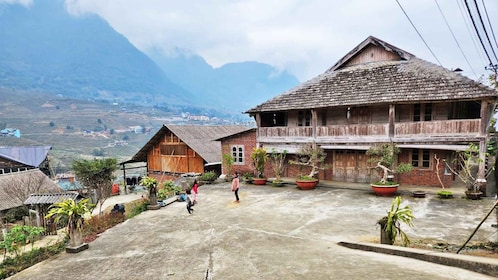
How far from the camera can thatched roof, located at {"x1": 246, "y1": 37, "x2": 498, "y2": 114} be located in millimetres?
12961

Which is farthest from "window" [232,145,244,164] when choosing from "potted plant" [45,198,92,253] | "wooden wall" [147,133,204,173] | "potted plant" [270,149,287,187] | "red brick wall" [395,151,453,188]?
"potted plant" [45,198,92,253]

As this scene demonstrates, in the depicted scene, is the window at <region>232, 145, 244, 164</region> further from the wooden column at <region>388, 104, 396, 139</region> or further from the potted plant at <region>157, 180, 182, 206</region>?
the wooden column at <region>388, 104, 396, 139</region>

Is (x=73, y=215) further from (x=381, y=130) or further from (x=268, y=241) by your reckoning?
(x=381, y=130)

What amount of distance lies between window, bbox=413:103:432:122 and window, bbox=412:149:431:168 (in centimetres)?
168

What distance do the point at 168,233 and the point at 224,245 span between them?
2367 millimetres

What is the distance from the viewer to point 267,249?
7.14m

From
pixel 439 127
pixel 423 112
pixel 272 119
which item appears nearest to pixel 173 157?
pixel 272 119

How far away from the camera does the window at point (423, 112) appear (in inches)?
577

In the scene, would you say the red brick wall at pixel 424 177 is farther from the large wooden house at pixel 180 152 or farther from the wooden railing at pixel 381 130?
the large wooden house at pixel 180 152

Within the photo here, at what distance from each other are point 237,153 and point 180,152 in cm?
618

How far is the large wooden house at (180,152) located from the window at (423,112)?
1352cm

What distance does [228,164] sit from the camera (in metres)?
19.2

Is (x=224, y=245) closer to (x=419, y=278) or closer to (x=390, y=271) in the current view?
(x=390, y=271)

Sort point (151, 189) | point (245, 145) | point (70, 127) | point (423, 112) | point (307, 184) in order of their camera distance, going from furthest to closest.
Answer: point (70, 127) → point (245, 145) → point (307, 184) → point (423, 112) → point (151, 189)
